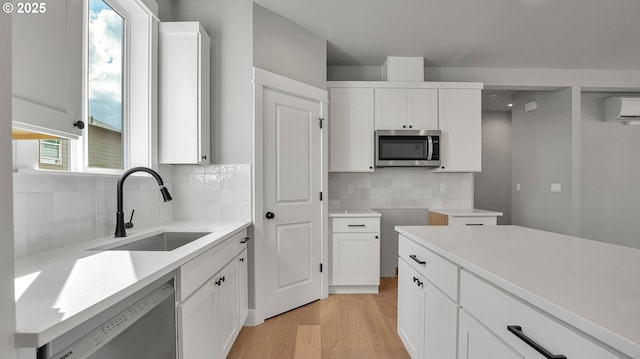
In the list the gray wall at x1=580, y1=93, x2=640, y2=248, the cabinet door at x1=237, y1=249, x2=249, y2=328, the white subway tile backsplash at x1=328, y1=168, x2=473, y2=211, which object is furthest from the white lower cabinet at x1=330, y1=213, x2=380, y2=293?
the gray wall at x1=580, y1=93, x2=640, y2=248

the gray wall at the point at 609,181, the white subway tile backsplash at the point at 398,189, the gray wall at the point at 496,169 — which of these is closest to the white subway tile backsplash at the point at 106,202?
the white subway tile backsplash at the point at 398,189

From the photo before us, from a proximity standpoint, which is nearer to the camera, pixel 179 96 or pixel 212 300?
pixel 212 300

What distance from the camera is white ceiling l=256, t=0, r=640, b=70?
2.40m

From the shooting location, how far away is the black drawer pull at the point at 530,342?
0.66 meters

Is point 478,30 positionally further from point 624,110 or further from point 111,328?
point 111,328

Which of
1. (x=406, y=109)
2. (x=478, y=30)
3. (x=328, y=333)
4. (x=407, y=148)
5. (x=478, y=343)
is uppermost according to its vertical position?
(x=478, y=30)

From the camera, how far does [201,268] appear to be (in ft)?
4.28

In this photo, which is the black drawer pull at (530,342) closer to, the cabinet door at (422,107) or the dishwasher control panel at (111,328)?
the dishwasher control panel at (111,328)

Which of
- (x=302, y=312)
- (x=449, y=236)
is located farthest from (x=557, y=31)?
(x=302, y=312)

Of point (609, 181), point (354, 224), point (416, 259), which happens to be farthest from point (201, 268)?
point (609, 181)

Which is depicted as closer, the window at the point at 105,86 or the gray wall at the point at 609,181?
the window at the point at 105,86

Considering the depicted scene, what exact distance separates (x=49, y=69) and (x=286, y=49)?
1.95 m

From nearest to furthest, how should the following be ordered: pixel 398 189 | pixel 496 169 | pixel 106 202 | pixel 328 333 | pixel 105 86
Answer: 1. pixel 106 202
2. pixel 105 86
3. pixel 328 333
4. pixel 398 189
5. pixel 496 169

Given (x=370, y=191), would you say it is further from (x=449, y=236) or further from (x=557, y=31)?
(x=557, y=31)
